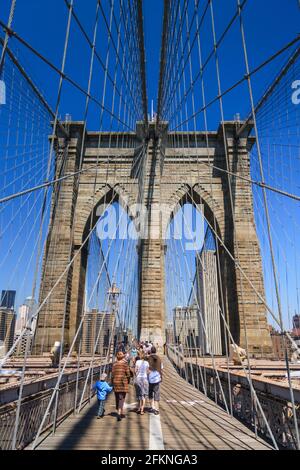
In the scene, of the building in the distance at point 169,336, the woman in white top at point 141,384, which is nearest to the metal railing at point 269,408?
the woman in white top at point 141,384

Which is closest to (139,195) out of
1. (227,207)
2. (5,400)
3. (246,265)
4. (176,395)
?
(227,207)

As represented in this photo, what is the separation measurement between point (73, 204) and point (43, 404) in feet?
45.2

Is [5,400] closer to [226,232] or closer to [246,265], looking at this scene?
[246,265]

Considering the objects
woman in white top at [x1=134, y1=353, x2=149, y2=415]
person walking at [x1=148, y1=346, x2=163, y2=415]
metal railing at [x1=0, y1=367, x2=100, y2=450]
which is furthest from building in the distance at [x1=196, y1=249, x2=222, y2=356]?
metal railing at [x1=0, y1=367, x2=100, y2=450]

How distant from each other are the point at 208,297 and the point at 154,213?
18610mm

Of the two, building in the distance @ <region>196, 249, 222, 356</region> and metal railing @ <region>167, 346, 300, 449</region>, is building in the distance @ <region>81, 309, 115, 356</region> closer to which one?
building in the distance @ <region>196, 249, 222, 356</region>

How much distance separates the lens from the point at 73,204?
57.6ft

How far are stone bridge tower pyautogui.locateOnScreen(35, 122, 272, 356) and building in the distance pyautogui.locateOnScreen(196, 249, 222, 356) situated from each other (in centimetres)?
182

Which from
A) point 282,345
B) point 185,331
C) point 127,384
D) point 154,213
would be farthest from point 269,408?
point 154,213

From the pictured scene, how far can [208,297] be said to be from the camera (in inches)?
1337

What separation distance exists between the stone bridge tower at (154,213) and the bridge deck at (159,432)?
10.0 metres

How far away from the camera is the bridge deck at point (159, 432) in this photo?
364 centimetres

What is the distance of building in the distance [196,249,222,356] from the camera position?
7.64m
